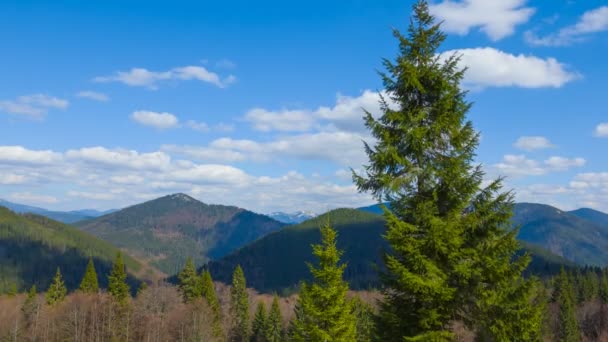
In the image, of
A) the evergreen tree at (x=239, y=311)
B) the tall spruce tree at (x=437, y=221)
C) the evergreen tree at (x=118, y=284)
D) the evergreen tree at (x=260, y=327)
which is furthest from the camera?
the evergreen tree at (x=239, y=311)

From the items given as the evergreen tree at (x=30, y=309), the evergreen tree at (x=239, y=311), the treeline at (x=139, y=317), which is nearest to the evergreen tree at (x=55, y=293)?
the treeline at (x=139, y=317)

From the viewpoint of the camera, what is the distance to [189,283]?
82.1 meters

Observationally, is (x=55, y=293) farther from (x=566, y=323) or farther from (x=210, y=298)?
(x=566, y=323)

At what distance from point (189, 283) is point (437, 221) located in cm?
7455

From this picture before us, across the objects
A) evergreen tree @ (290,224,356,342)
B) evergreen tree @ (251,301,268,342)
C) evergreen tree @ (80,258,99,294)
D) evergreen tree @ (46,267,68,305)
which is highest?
evergreen tree @ (290,224,356,342)

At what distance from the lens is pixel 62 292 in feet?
318

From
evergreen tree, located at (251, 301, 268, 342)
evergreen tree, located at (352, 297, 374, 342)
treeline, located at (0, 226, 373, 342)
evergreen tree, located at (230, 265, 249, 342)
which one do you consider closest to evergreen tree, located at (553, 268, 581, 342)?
treeline, located at (0, 226, 373, 342)

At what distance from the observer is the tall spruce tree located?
13.6 metres

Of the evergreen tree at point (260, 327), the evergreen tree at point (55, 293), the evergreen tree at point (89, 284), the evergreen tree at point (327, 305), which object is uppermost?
the evergreen tree at point (327, 305)

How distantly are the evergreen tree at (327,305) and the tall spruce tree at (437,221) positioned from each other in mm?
7185

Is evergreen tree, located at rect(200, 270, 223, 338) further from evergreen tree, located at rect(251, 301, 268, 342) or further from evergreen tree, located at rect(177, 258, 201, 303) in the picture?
evergreen tree, located at rect(251, 301, 268, 342)

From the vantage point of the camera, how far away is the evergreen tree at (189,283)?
8100 centimetres

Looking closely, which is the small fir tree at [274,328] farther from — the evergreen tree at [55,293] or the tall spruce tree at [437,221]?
the tall spruce tree at [437,221]

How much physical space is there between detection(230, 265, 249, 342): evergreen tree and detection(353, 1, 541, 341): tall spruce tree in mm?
81889
